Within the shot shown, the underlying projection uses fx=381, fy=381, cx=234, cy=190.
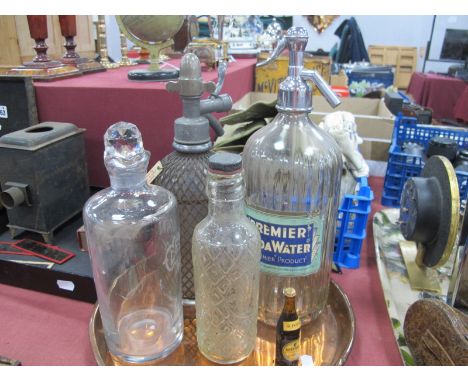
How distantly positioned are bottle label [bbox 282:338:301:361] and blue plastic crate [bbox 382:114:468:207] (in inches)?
23.7

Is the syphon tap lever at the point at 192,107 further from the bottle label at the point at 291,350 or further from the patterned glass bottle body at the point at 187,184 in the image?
the bottle label at the point at 291,350

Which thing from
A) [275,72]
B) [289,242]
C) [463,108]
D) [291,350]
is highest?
[275,72]

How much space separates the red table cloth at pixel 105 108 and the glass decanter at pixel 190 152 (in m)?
0.25

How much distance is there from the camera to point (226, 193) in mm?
380

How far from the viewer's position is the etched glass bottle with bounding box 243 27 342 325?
16.8 inches

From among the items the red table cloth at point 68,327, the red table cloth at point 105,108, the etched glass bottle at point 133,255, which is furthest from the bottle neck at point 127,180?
the red table cloth at point 105,108

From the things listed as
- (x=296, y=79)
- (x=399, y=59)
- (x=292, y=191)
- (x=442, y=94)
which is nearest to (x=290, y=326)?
(x=292, y=191)

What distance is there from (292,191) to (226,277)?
0.13 m

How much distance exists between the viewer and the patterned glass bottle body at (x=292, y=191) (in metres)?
0.43

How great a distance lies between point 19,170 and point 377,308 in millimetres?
612

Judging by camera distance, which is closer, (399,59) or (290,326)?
(290,326)

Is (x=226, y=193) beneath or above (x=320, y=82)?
beneath

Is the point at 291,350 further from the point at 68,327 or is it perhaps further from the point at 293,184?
the point at 68,327

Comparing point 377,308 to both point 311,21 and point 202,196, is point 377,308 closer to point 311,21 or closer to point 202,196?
point 202,196
